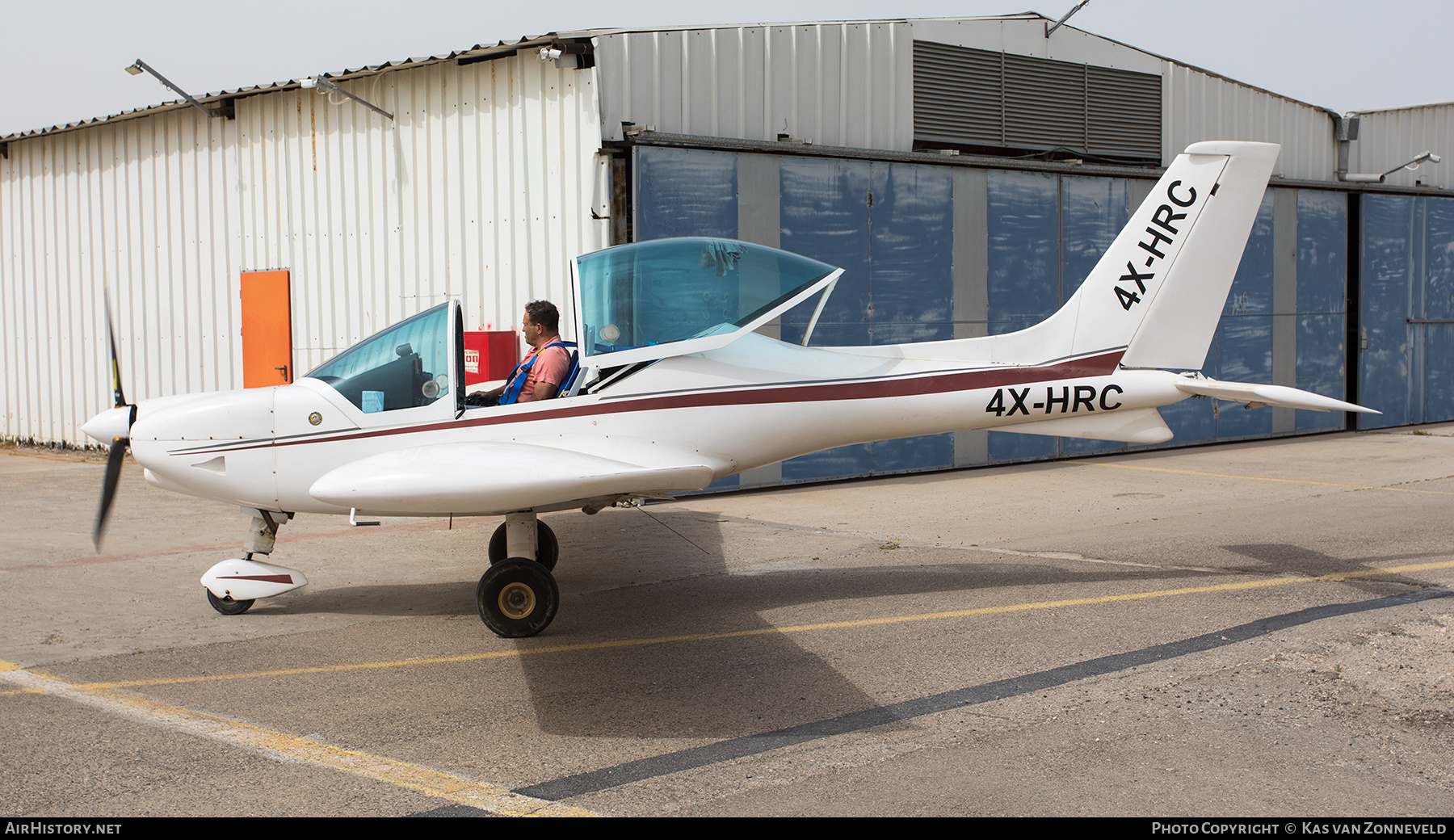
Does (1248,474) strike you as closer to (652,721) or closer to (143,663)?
(652,721)

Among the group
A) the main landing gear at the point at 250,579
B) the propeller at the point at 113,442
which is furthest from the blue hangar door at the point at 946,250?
the propeller at the point at 113,442

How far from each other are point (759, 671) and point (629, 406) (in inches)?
70.8

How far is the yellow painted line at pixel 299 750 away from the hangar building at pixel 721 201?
6770mm

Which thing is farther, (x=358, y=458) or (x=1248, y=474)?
(x=1248, y=474)

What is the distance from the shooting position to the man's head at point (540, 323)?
23.1 ft

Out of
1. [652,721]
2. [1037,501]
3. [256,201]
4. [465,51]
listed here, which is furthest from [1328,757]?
[256,201]

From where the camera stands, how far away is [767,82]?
12133 millimetres

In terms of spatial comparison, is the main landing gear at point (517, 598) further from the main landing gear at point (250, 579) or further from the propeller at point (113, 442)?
the propeller at point (113, 442)

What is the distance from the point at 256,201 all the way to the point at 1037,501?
10275 millimetres

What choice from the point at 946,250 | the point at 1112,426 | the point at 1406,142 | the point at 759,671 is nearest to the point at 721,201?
the point at 946,250

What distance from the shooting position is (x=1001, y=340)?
7.26 m

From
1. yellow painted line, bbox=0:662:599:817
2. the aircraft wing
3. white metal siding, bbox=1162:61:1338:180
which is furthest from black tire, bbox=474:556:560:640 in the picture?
white metal siding, bbox=1162:61:1338:180
